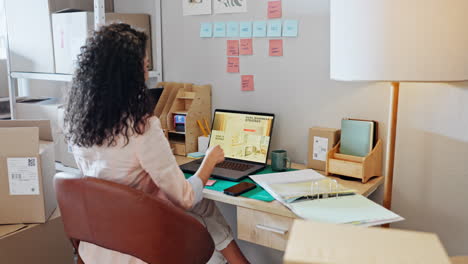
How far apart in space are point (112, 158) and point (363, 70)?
857mm

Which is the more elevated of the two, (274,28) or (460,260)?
(274,28)

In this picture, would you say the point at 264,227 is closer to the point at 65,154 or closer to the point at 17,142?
the point at 17,142

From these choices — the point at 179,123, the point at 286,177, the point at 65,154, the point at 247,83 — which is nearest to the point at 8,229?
the point at 65,154

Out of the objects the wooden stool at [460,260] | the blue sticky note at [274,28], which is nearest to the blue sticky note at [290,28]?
the blue sticky note at [274,28]

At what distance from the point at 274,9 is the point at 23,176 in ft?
4.20

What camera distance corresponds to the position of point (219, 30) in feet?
7.09

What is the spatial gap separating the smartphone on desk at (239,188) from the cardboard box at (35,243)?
2.55 ft

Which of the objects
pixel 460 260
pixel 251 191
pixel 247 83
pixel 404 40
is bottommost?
pixel 460 260

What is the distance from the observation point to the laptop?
1942 millimetres

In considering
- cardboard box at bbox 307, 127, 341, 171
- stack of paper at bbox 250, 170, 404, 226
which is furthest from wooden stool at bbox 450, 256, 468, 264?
cardboard box at bbox 307, 127, 341, 171

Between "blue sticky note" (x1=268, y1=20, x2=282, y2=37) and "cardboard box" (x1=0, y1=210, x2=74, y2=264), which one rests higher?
"blue sticky note" (x1=268, y1=20, x2=282, y2=37)

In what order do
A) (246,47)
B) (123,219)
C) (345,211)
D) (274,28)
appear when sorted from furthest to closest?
(246,47), (274,28), (345,211), (123,219)

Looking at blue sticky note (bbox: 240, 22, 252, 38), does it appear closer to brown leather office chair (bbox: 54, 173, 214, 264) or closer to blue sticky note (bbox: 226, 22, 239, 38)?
blue sticky note (bbox: 226, 22, 239, 38)

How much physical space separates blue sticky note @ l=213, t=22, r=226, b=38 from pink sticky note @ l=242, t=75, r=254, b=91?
239 millimetres
